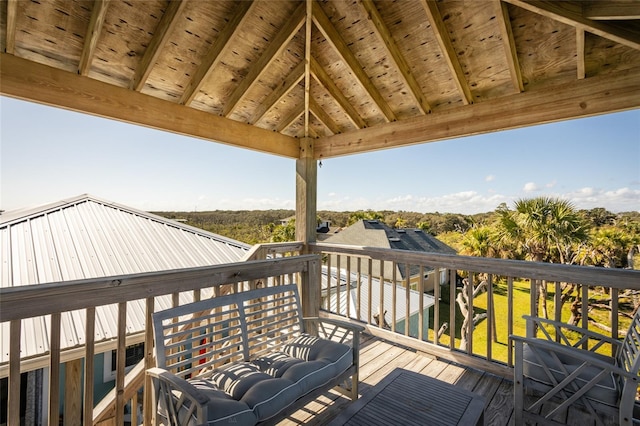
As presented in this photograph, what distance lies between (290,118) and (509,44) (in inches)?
101

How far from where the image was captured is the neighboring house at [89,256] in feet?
11.7

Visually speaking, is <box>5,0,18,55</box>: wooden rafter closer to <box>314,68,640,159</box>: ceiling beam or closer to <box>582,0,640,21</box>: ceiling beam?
<box>314,68,640,159</box>: ceiling beam

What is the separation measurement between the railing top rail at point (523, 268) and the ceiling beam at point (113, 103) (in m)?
2.17

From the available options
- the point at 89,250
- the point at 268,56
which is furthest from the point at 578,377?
the point at 89,250

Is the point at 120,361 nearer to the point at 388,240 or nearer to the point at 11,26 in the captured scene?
the point at 11,26

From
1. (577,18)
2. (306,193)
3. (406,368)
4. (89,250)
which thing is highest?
(577,18)

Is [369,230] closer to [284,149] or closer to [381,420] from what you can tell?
[284,149]

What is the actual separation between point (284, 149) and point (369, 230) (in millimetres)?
7406

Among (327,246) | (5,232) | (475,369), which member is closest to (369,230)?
(327,246)

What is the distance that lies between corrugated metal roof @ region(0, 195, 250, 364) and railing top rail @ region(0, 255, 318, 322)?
2.20m

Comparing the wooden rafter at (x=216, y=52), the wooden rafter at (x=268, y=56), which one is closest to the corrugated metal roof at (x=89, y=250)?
the wooden rafter at (x=216, y=52)

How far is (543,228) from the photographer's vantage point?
966cm

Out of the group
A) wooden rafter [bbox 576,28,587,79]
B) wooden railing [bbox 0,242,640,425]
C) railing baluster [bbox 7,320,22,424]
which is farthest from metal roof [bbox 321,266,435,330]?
railing baluster [bbox 7,320,22,424]

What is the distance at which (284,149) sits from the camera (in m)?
4.42
